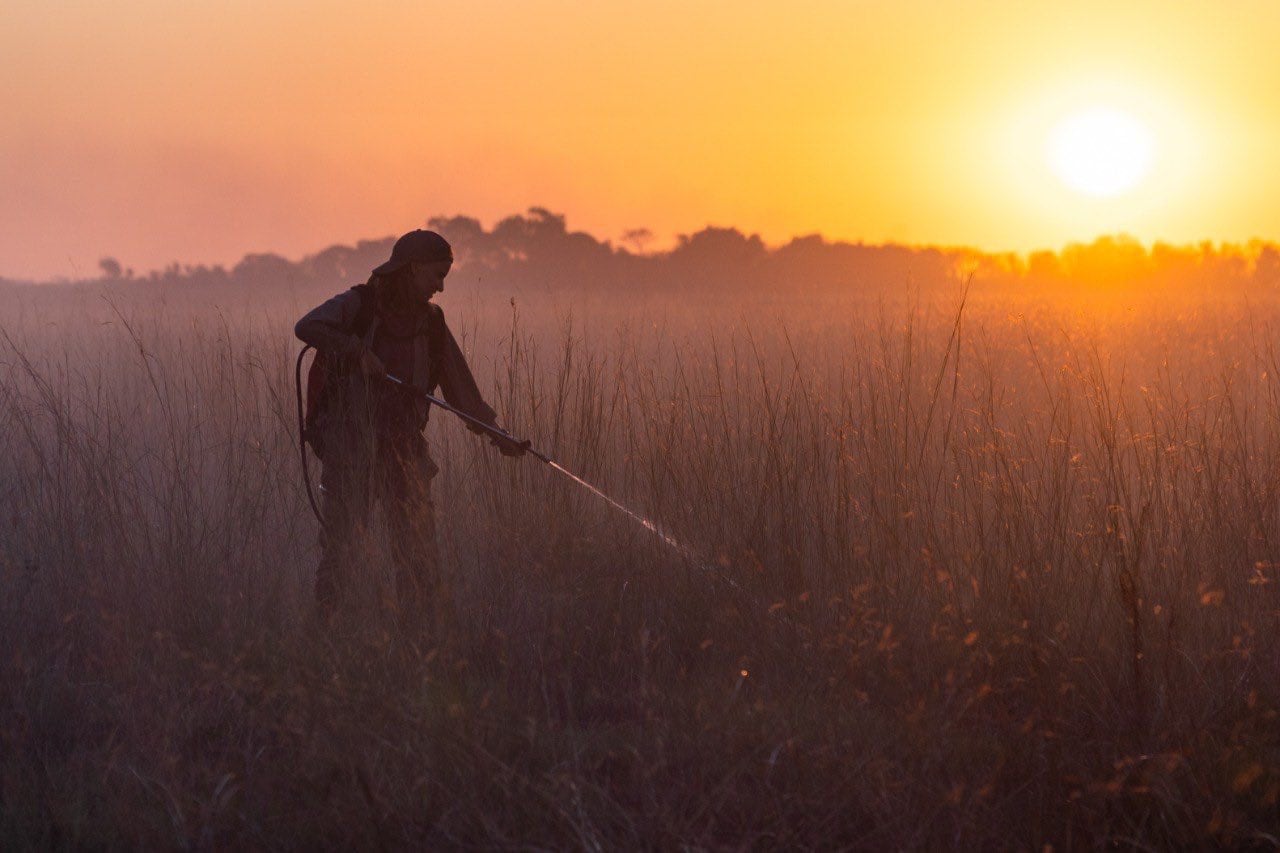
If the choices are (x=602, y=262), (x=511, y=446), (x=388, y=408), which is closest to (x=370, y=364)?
(x=388, y=408)

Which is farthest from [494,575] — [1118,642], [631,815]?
[1118,642]

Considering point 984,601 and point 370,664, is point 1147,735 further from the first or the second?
point 370,664

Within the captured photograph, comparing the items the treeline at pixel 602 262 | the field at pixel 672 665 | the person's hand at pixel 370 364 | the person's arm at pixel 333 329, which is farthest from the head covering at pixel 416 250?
the treeline at pixel 602 262

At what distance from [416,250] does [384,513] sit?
0.90 metres

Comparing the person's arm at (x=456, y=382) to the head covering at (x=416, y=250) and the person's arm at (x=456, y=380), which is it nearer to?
the person's arm at (x=456, y=380)

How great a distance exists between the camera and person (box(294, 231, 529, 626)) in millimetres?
4207

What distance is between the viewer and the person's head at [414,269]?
13.9 ft

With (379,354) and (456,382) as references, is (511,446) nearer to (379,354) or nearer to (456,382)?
(456,382)

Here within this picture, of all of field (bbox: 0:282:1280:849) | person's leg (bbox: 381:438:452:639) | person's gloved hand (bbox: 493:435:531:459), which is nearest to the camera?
field (bbox: 0:282:1280:849)

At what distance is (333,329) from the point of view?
4.19 meters

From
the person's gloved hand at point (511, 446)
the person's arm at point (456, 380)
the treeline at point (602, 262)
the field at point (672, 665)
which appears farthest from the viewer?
the treeline at point (602, 262)

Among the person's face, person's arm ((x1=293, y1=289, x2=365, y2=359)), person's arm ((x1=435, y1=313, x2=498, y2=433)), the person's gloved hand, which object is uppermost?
the person's face

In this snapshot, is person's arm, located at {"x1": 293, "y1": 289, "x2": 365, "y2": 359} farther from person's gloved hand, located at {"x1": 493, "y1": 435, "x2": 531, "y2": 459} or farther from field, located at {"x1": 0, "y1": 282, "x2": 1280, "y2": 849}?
field, located at {"x1": 0, "y1": 282, "x2": 1280, "y2": 849}

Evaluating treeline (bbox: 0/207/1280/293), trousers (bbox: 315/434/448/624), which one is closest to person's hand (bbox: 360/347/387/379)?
trousers (bbox: 315/434/448/624)
